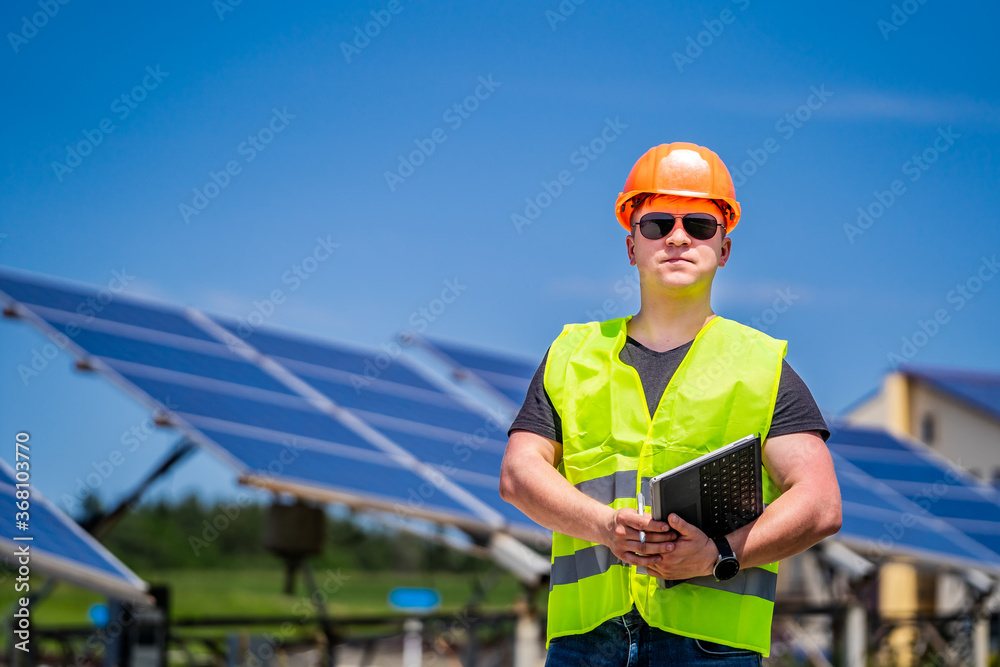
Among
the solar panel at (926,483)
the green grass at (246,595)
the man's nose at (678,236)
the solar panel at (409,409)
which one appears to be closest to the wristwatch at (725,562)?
the man's nose at (678,236)

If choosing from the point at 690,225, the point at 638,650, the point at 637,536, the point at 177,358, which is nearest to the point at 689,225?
the point at 690,225

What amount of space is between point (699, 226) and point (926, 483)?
11.1 metres

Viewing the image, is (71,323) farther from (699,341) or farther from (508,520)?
(699,341)

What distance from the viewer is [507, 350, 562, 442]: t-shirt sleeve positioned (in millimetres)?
2621

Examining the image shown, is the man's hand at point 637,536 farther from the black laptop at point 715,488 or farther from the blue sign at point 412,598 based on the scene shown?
the blue sign at point 412,598

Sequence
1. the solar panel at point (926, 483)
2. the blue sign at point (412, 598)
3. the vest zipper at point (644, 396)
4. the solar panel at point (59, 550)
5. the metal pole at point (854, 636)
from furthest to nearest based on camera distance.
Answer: the solar panel at point (926, 483), the metal pole at point (854, 636), the blue sign at point (412, 598), the solar panel at point (59, 550), the vest zipper at point (644, 396)

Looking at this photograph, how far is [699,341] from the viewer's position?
2.62 meters

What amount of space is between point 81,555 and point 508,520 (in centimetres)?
301

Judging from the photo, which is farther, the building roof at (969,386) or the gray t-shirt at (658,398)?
the building roof at (969,386)

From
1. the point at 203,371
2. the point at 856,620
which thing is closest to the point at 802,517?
the point at 203,371

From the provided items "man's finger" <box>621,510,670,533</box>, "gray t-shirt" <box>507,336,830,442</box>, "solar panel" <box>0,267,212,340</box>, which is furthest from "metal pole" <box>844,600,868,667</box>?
"man's finger" <box>621,510,670,533</box>

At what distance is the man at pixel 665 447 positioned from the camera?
93.5 inches

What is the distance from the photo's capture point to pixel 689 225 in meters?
2.64

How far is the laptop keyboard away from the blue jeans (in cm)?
27
